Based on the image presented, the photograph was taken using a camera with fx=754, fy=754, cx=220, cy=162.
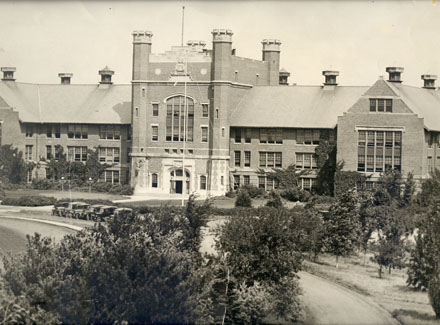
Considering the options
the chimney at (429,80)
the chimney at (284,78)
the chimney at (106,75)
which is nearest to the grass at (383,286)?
the chimney at (429,80)

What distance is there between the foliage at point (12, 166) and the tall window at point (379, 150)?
30.3 metres

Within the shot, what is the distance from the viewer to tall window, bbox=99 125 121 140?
70.6 m

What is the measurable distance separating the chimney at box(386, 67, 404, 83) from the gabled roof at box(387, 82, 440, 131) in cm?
61

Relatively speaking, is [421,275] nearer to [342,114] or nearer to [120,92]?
[342,114]

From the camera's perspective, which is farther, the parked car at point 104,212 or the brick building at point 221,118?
the brick building at point 221,118

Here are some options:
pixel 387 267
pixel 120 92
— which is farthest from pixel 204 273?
pixel 120 92

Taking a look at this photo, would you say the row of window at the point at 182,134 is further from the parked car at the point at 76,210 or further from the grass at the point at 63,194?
the parked car at the point at 76,210

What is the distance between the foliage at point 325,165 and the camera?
205 ft

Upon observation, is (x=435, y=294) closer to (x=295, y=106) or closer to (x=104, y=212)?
(x=104, y=212)

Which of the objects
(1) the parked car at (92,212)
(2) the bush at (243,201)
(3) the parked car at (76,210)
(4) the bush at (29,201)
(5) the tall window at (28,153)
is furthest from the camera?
(5) the tall window at (28,153)

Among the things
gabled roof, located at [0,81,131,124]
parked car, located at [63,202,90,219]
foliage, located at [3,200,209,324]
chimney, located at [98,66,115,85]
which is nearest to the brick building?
gabled roof, located at [0,81,131,124]

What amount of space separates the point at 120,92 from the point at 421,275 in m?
46.0

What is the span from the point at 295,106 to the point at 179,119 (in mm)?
10269

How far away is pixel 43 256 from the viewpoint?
26.2 metres
